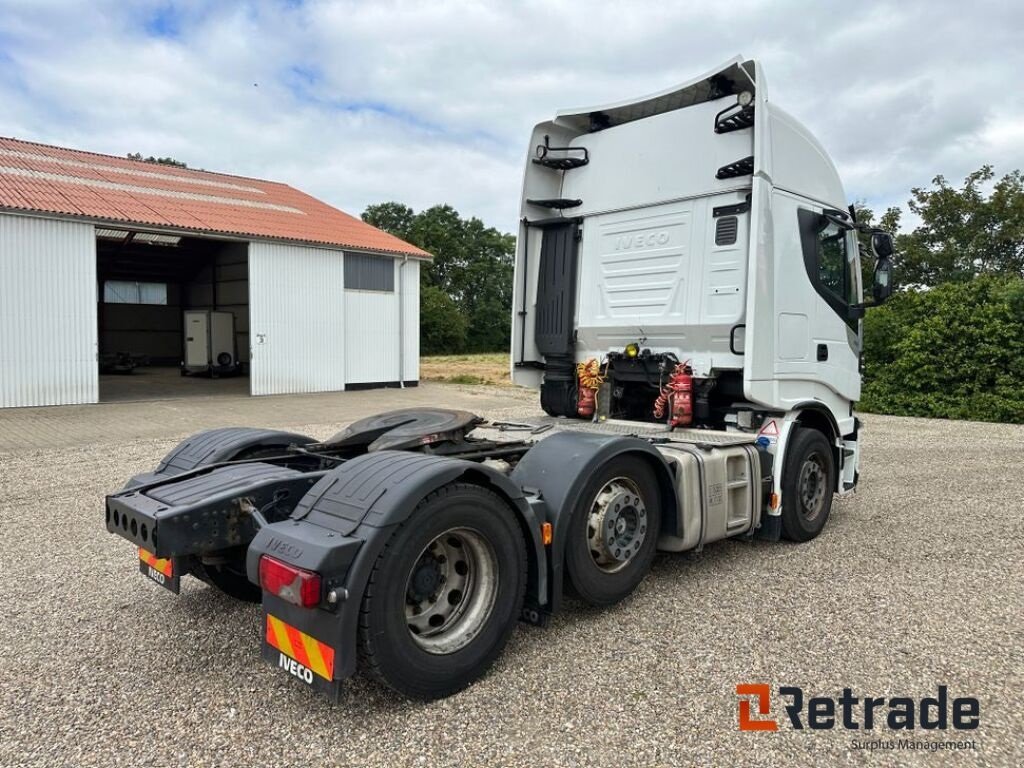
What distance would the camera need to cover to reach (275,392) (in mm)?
18422

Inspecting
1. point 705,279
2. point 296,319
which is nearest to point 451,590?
point 705,279

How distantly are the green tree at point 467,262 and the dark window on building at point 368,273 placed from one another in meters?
35.8

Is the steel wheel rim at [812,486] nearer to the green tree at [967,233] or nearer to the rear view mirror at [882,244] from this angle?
the rear view mirror at [882,244]

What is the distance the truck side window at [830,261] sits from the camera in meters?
5.54

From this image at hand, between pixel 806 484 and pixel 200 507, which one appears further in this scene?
pixel 806 484

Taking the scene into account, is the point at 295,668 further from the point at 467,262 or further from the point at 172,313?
the point at 467,262

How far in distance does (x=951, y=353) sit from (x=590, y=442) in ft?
47.6

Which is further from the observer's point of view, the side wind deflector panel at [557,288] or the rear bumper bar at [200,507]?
the side wind deflector panel at [557,288]

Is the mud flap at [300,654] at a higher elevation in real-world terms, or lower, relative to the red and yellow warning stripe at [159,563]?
lower

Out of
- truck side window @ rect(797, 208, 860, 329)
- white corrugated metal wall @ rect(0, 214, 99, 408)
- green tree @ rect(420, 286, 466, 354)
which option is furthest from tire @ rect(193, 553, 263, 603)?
green tree @ rect(420, 286, 466, 354)

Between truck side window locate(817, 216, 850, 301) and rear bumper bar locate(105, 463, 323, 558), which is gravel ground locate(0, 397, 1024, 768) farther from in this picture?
truck side window locate(817, 216, 850, 301)

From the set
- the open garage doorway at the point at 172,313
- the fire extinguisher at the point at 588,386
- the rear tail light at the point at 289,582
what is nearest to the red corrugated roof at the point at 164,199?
the open garage doorway at the point at 172,313

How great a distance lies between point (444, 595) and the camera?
3254 mm

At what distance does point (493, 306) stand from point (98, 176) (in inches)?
1722
